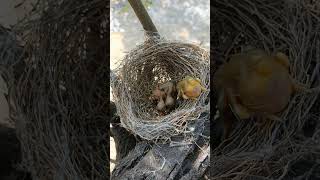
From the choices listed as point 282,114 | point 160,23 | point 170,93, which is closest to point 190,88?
point 170,93

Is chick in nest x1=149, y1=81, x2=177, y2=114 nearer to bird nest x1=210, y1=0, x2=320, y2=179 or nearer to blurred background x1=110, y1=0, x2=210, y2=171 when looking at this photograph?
blurred background x1=110, y1=0, x2=210, y2=171

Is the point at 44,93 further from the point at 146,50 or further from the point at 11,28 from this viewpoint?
the point at 146,50

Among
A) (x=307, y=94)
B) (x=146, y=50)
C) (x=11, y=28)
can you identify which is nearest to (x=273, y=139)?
(x=307, y=94)

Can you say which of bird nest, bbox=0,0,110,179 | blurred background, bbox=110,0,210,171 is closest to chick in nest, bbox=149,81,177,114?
blurred background, bbox=110,0,210,171

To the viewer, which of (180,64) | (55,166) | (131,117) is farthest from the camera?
(180,64)

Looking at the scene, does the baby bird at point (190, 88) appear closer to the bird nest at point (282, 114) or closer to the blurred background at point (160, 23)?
the blurred background at point (160, 23)

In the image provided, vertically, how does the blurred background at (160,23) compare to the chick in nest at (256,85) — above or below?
above

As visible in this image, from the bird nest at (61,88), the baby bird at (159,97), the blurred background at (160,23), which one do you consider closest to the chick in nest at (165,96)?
the baby bird at (159,97)
